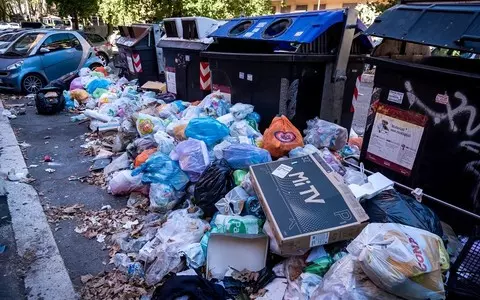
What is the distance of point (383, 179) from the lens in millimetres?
2486

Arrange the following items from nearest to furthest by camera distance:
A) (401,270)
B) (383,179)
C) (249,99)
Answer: (401,270)
(383,179)
(249,99)

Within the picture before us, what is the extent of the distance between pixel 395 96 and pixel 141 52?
6314mm

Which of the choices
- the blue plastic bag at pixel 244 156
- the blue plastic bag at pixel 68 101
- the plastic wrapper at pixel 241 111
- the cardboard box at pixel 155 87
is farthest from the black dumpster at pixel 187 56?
the blue plastic bag at pixel 244 156

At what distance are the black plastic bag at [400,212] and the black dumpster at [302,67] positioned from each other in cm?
170

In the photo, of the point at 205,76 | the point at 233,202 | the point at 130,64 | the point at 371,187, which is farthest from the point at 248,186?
the point at 130,64

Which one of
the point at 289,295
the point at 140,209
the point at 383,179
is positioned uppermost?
the point at 383,179

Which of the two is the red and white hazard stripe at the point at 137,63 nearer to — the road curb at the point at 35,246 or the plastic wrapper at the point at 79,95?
the plastic wrapper at the point at 79,95

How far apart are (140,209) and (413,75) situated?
2627 mm

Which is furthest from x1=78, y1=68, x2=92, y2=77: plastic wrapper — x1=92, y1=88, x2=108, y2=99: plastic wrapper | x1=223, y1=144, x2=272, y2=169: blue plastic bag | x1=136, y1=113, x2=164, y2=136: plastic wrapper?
x1=223, y1=144, x2=272, y2=169: blue plastic bag

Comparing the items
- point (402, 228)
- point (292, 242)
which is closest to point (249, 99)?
point (292, 242)

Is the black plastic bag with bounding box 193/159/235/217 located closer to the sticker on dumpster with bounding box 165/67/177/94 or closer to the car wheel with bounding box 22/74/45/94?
the sticker on dumpster with bounding box 165/67/177/94

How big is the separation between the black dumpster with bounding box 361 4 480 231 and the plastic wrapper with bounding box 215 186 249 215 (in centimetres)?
120

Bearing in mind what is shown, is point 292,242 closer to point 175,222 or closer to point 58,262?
point 175,222

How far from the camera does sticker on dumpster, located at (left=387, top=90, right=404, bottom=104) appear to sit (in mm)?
2605
